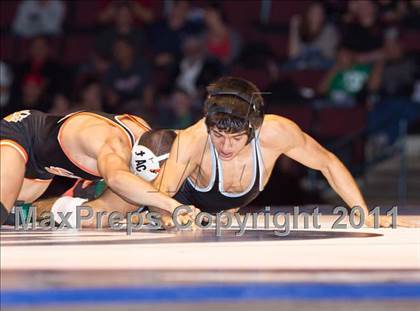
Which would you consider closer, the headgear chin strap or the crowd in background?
the headgear chin strap

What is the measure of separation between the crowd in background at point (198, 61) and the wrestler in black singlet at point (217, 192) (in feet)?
10.9

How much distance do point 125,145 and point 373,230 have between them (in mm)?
1215

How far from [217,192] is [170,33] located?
462 cm

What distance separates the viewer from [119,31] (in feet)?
31.3

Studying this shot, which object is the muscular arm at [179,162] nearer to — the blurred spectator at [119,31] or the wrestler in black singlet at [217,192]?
the wrestler in black singlet at [217,192]

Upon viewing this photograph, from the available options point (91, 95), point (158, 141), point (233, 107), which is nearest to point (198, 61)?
point (91, 95)

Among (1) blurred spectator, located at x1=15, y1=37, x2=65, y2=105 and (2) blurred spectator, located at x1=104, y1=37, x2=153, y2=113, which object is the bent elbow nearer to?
(2) blurred spectator, located at x1=104, y1=37, x2=153, y2=113

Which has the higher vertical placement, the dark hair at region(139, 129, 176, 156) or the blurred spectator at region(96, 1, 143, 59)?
the blurred spectator at region(96, 1, 143, 59)

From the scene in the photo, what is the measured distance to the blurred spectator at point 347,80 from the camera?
8.66 metres

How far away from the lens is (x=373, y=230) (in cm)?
514

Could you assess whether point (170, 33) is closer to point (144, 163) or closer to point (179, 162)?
point (144, 163)

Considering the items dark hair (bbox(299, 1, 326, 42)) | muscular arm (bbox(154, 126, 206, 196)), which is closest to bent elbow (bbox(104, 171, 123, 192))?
muscular arm (bbox(154, 126, 206, 196))

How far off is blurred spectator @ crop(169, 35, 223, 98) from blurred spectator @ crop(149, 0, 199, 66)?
191 mm

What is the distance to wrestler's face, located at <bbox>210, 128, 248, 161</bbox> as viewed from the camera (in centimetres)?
460
